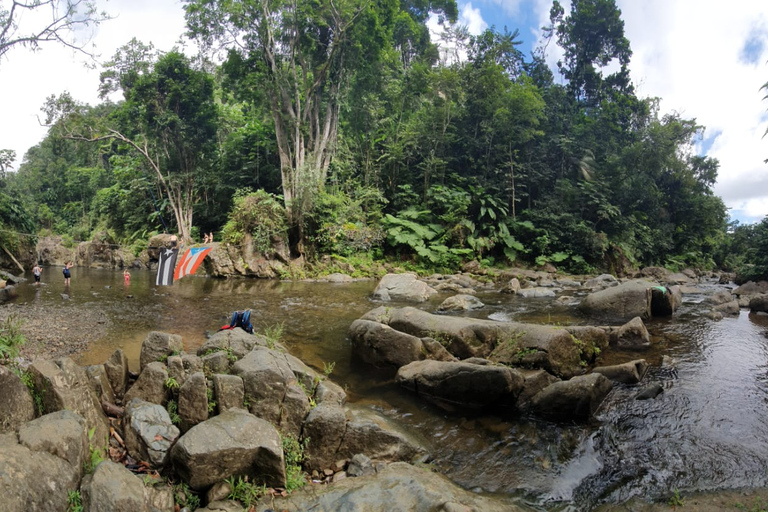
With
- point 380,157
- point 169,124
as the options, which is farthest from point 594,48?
point 169,124

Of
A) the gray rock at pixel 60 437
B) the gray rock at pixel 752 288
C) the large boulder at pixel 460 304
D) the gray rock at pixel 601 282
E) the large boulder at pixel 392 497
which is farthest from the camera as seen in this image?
the gray rock at pixel 601 282

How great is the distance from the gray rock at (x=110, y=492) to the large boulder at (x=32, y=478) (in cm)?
13

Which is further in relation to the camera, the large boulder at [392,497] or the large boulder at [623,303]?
the large boulder at [623,303]

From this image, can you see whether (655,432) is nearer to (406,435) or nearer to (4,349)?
(406,435)

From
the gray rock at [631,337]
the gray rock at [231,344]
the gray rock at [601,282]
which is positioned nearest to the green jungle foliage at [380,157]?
the gray rock at [601,282]

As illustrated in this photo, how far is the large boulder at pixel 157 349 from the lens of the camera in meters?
4.91

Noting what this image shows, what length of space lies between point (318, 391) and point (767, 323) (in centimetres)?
1271

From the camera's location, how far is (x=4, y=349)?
371 centimetres

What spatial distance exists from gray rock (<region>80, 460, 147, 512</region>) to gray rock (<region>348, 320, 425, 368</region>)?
4.58m

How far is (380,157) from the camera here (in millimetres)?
26328

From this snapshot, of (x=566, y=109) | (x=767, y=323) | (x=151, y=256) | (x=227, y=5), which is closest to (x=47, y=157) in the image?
(x=151, y=256)

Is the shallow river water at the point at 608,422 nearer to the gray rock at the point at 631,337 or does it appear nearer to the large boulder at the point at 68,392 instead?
the gray rock at the point at 631,337

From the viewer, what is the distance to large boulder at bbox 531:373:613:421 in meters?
5.17

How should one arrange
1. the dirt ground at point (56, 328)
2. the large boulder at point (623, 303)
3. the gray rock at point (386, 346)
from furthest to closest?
the large boulder at point (623, 303) → the gray rock at point (386, 346) → the dirt ground at point (56, 328)
